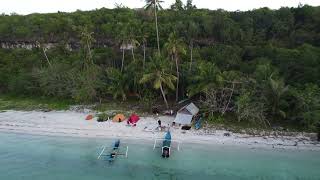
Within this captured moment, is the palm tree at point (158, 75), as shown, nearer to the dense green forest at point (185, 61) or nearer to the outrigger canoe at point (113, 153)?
the dense green forest at point (185, 61)

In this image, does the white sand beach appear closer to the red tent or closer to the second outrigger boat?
the red tent

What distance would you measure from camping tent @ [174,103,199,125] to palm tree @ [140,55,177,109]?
11.6 ft

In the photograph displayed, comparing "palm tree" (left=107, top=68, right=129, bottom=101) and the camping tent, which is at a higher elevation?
"palm tree" (left=107, top=68, right=129, bottom=101)

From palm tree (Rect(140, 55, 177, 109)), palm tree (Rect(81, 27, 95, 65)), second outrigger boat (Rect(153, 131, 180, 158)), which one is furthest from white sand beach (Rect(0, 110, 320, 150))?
palm tree (Rect(81, 27, 95, 65))

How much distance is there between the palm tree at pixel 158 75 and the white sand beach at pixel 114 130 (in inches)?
162

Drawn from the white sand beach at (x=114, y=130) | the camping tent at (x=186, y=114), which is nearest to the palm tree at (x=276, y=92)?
→ the white sand beach at (x=114, y=130)

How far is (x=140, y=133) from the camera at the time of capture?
36250 millimetres

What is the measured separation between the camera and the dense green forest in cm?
3738

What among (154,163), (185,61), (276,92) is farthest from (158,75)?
(276,92)

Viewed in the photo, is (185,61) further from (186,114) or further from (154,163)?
(154,163)

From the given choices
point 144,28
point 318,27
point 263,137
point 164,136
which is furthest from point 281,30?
point 164,136

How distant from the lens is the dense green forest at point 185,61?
37.4m

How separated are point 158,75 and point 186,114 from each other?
5.70 metres

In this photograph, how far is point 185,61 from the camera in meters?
49.6
